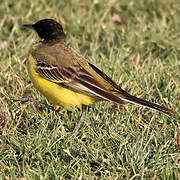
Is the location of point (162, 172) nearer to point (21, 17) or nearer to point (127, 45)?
point (127, 45)

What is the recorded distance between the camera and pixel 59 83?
597cm

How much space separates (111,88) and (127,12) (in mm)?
4141

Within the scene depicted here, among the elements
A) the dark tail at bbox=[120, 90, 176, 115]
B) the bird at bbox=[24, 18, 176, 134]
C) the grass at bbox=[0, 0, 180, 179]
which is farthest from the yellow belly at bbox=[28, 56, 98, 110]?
the dark tail at bbox=[120, 90, 176, 115]

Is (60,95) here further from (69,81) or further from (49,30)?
(49,30)

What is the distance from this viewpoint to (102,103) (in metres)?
6.45

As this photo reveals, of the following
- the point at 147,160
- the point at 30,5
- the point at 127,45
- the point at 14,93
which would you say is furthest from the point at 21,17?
the point at 147,160

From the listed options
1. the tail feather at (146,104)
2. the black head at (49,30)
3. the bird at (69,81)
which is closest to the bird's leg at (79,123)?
the bird at (69,81)

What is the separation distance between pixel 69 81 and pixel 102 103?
748mm

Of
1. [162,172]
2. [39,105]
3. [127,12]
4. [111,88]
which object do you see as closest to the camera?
[162,172]

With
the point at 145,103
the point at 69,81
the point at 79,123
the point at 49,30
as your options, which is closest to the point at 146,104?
the point at 145,103

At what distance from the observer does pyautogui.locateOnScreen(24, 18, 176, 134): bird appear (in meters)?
5.72

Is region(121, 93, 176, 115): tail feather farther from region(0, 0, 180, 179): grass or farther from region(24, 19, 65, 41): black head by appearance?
region(24, 19, 65, 41): black head

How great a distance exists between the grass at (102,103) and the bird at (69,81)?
0.27m

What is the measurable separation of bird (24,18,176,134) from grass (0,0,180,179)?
0.27 m
